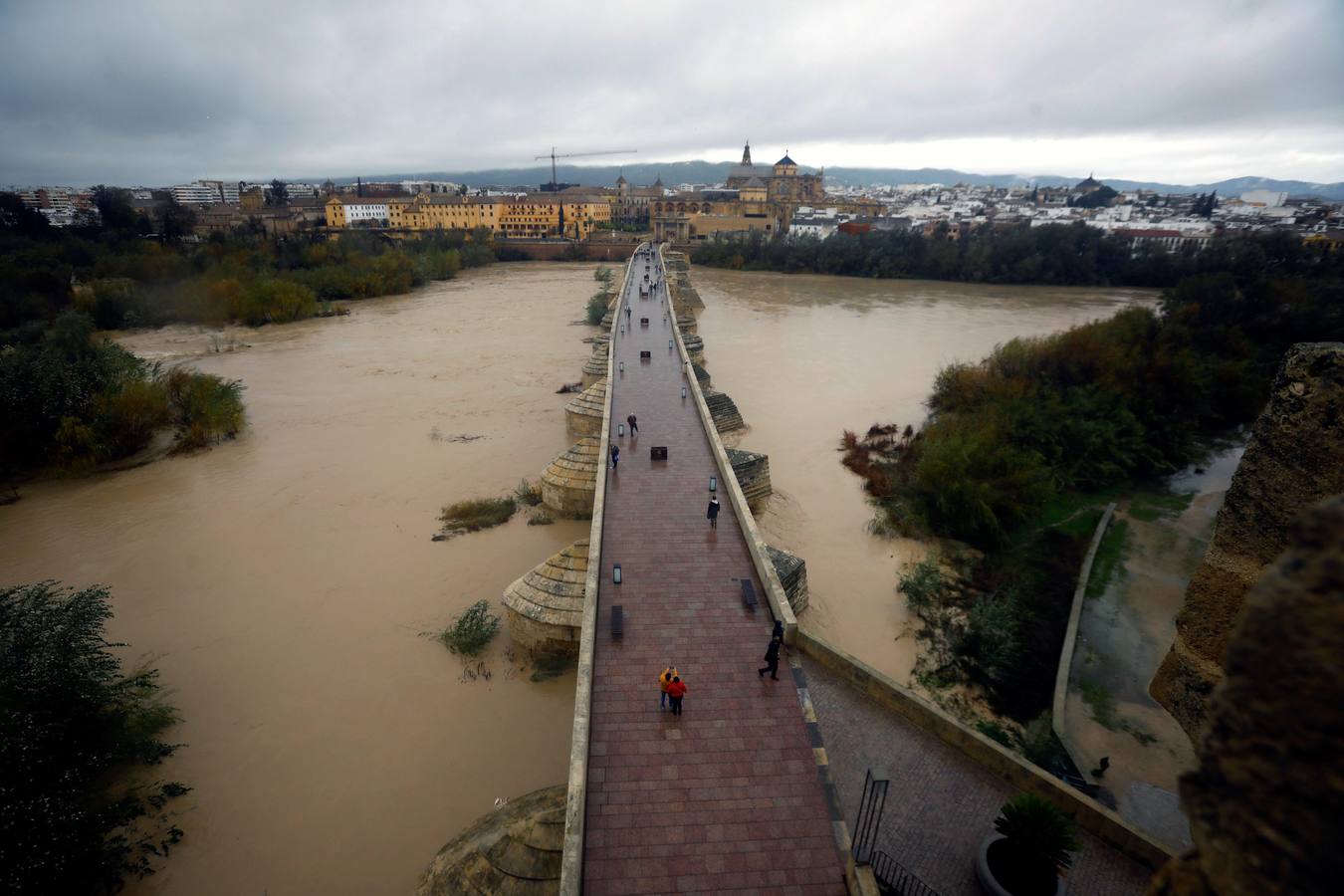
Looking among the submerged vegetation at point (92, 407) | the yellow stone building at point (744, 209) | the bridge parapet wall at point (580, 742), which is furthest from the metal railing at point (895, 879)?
the yellow stone building at point (744, 209)

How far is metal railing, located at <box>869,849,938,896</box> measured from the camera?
621 centimetres

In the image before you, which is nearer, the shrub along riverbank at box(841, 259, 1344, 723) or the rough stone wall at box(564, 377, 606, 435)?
the shrub along riverbank at box(841, 259, 1344, 723)

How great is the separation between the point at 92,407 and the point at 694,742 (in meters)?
21.7

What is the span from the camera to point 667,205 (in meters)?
88.8

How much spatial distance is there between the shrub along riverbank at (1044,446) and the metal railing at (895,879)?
4771mm

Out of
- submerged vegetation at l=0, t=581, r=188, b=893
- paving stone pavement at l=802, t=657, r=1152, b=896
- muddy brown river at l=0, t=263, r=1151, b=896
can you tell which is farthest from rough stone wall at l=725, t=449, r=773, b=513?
submerged vegetation at l=0, t=581, r=188, b=893

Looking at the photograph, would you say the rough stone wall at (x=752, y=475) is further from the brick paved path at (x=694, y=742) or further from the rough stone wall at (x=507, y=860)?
the rough stone wall at (x=507, y=860)

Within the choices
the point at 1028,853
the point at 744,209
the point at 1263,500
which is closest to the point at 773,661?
the point at 1028,853

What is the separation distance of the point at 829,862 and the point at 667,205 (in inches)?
3586

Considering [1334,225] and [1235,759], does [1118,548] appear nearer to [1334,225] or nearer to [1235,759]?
[1235,759]

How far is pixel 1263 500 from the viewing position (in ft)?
20.0

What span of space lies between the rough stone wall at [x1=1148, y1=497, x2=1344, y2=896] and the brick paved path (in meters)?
4.03

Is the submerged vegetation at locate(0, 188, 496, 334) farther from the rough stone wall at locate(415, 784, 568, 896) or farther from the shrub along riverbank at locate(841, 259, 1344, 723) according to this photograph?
the shrub along riverbank at locate(841, 259, 1344, 723)

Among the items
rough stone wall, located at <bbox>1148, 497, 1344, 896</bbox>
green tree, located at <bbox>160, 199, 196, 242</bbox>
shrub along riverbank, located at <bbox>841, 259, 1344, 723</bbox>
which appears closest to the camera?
rough stone wall, located at <bbox>1148, 497, 1344, 896</bbox>
